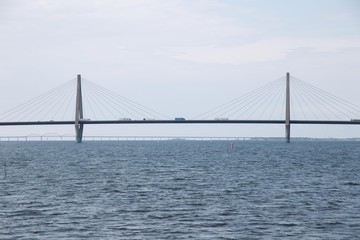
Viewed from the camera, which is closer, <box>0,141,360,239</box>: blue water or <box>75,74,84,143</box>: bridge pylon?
<box>0,141,360,239</box>: blue water

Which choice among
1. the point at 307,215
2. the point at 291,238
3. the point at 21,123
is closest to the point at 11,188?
the point at 307,215

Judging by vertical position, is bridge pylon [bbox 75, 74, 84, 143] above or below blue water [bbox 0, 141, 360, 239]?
above

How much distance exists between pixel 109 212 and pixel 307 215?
9.20 meters

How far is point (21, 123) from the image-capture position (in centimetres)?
13512

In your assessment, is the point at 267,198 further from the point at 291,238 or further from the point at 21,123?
the point at 21,123

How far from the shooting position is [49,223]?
92.6ft

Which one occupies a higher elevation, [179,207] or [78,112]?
[78,112]

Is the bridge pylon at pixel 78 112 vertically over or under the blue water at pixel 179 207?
over

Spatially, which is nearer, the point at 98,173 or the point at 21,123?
the point at 98,173

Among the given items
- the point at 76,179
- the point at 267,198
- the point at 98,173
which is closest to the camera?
the point at 267,198

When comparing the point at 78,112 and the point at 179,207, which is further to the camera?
the point at 78,112

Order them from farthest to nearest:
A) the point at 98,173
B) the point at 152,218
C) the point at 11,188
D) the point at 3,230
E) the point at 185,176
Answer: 1. the point at 98,173
2. the point at 185,176
3. the point at 11,188
4. the point at 152,218
5. the point at 3,230

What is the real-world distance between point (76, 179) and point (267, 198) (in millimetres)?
18481

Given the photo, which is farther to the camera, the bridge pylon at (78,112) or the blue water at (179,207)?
the bridge pylon at (78,112)
